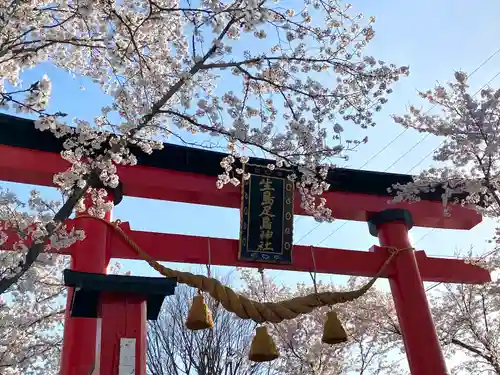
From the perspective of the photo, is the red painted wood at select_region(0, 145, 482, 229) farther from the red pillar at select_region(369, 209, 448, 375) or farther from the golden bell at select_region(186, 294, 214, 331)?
the golden bell at select_region(186, 294, 214, 331)

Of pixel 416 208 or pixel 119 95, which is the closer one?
pixel 119 95

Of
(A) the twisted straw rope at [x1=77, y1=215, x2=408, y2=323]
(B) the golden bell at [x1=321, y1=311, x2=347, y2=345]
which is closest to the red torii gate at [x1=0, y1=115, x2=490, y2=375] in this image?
(A) the twisted straw rope at [x1=77, y1=215, x2=408, y2=323]

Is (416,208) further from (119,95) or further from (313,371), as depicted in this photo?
(119,95)

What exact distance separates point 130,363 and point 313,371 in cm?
766

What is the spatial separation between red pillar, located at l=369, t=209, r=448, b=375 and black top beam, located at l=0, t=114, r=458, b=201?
1.72 feet

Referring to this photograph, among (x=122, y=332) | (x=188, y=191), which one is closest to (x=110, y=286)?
(x=122, y=332)

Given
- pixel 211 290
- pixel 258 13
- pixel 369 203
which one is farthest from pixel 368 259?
pixel 258 13

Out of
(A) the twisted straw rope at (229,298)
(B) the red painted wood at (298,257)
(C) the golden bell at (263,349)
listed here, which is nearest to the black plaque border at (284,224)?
(B) the red painted wood at (298,257)

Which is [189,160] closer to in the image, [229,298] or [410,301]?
[229,298]

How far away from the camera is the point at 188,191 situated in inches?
285

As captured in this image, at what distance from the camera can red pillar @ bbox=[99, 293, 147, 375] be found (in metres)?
3.71

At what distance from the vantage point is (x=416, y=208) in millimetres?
8188

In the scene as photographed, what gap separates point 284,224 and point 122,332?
3755 mm

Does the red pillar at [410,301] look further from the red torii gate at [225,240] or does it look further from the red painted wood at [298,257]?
the red painted wood at [298,257]
